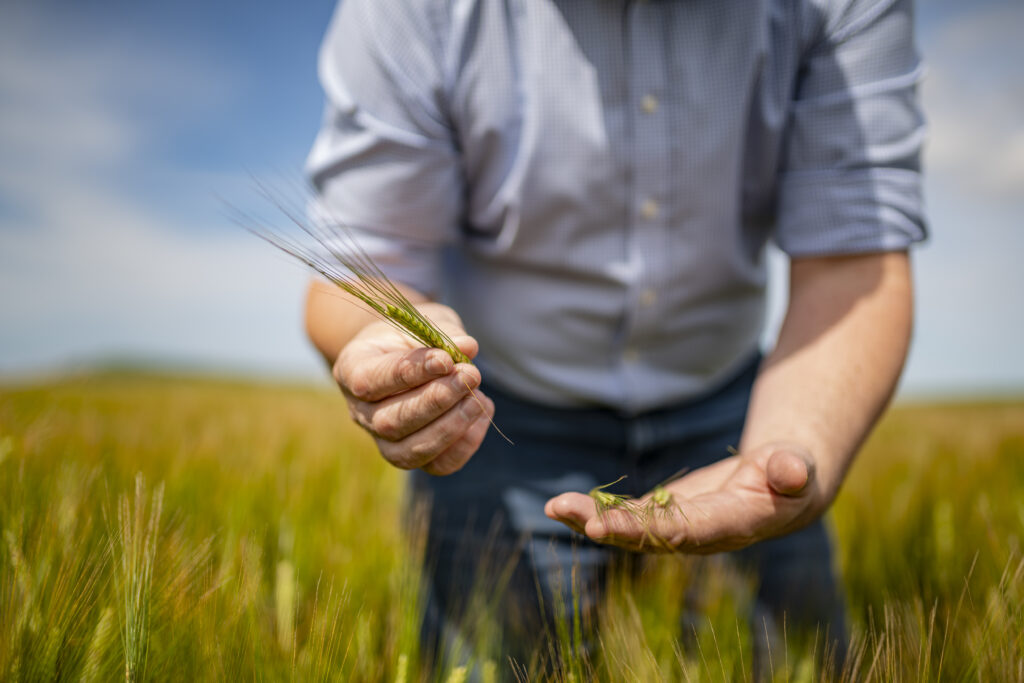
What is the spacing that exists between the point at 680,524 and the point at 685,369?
574 millimetres

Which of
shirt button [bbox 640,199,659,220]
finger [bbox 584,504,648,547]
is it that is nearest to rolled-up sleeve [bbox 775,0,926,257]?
shirt button [bbox 640,199,659,220]

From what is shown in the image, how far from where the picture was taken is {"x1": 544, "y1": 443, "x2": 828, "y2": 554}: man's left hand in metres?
0.71

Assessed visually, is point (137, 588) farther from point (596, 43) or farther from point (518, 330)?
point (596, 43)

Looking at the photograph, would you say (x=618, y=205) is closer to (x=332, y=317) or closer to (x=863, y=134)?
(x=863, y=134)

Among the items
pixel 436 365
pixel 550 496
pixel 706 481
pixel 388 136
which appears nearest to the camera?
pixel 436 365

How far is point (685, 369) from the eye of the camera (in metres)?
1.30

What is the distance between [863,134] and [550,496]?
0.87 m

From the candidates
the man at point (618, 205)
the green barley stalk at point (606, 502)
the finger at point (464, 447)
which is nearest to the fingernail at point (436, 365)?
the finger at point (464, 447)

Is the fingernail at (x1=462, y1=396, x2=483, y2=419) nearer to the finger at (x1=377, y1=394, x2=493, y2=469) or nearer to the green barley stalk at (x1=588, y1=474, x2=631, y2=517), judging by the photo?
the finger at (x1=377, y1=394, x2=493, y2=469)

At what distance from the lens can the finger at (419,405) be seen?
0.68 m

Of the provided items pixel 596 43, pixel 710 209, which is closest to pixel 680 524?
pixel 710 209

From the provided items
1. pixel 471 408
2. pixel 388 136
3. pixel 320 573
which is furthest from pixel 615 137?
pixel 320 573

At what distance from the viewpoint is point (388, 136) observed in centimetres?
107

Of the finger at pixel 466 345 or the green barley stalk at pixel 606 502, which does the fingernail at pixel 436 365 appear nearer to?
the finger at pixel 466 345
